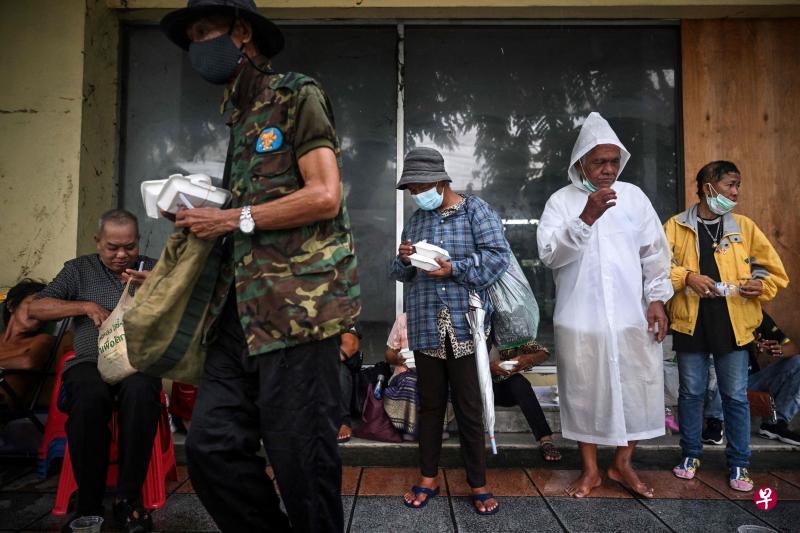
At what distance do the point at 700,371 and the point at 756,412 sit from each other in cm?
84

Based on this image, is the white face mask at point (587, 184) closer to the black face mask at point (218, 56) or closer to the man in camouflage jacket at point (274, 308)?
the man in camouflage jacket at point (274, 308)

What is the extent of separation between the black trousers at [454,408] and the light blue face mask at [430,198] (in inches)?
32.3

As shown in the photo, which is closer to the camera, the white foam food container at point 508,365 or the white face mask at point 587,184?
the white face mask at point 587,184

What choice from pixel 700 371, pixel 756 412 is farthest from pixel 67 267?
pixel 756 412

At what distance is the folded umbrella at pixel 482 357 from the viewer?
304 centimetres

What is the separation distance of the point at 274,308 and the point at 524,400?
2.64 meters

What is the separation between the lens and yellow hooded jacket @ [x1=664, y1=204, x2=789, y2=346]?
3457mm

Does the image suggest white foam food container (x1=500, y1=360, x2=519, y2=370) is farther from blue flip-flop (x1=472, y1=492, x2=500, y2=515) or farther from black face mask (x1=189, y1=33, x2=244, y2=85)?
black face mask (x1=189, y1=33, x2=244, y2=85)

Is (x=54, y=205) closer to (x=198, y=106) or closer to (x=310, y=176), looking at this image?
(x=198, y=106)

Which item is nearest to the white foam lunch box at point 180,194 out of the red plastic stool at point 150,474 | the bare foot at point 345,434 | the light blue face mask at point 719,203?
the red plastic stool at point 150,474

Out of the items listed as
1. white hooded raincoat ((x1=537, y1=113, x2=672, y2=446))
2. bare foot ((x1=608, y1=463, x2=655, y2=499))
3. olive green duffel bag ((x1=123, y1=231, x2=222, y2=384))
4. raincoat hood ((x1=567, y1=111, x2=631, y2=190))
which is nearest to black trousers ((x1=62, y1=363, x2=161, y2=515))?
olive green duffel bag ((x1=123, y1=231, x2=222, y2=384))

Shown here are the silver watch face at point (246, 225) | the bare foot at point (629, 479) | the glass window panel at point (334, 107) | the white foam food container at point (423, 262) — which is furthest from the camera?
the glass window panel at point (334, 107)

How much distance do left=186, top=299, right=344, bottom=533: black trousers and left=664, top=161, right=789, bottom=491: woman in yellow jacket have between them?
2676 mm

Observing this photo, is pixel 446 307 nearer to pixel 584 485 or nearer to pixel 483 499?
pixel 483 499
